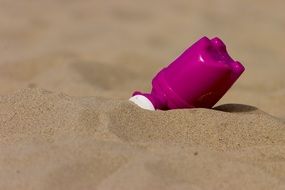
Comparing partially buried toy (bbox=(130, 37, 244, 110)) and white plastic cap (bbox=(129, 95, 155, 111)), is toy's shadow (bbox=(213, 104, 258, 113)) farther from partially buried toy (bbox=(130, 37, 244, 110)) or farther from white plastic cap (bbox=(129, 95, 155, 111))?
white plastic cap (bbox=(129, 95, 155, 111))

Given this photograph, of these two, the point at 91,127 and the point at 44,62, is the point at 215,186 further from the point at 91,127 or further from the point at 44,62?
the point at 44,62

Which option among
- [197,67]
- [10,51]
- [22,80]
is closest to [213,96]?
[197,67]

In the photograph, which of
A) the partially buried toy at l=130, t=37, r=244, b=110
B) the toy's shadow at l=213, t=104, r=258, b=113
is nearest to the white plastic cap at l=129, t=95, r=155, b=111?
the partially buried toy at l=130, t=37, r=244, b=110

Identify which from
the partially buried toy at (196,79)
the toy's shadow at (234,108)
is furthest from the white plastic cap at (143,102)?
the toy's shadow at (234,108)

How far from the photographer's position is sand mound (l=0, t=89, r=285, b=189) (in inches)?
57.8

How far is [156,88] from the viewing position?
197 centimetres

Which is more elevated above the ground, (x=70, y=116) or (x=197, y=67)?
(x=197, y=67)

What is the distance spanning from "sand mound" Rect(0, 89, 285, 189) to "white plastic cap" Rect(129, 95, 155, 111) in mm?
78

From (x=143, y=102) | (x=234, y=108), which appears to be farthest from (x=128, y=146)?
(x=234, y=108)

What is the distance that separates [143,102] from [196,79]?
176mm

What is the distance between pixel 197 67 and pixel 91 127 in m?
0.39

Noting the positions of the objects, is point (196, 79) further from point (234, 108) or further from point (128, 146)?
point (128, 146)

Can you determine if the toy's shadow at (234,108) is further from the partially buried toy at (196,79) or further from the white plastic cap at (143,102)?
the white plastic cap at (143,102)

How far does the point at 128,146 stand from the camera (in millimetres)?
1599
